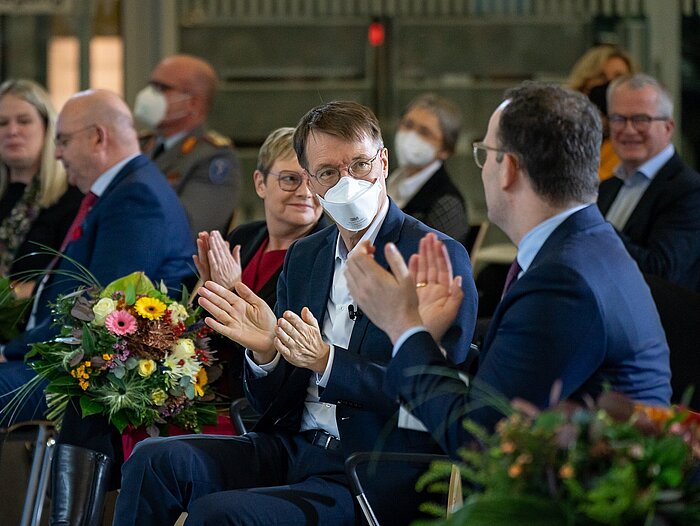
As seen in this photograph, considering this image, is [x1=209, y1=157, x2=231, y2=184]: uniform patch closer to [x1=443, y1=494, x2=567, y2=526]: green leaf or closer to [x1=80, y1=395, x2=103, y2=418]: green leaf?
[x1=80, y1=395, x2=103, y2=418]: green leaf

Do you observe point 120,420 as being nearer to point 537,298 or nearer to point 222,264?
point 222,264

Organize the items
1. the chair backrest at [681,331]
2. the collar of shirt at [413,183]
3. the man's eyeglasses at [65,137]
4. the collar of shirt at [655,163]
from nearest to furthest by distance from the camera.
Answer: the chair backrest at [681,331] < the man's eyeglasses at [65,137] < the collar of shirt at [655,163] < the collar of shirt at [413,183]

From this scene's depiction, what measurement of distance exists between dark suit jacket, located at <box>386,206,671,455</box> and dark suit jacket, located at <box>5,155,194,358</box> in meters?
1.94

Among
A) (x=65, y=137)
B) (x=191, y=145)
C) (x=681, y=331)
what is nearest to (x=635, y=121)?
(x=681, y=331)

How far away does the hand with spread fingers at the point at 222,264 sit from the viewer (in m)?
3.57

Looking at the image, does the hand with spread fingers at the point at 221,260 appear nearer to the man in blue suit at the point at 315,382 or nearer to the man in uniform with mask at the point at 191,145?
the man in blue suit at the point at 315,382

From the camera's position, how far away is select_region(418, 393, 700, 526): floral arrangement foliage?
5.64 feet

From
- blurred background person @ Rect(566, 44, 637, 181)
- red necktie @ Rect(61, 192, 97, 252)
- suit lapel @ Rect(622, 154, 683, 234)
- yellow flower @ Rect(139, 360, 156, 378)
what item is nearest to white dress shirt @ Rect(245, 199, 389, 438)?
yellow flower @ Rect(139, 360, 156, 378)

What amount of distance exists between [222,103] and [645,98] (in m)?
3.30

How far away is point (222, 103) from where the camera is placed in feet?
24.6

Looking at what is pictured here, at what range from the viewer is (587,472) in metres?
1.75

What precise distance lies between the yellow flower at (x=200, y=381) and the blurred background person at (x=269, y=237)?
14 cm

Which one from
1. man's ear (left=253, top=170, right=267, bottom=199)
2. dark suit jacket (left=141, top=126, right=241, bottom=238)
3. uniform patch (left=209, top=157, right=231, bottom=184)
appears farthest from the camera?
uniform patch (left=209, top=157, right=231, bottom=184)

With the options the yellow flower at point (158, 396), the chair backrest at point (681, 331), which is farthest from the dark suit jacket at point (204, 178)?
the chair backrest at point (681, 331)
